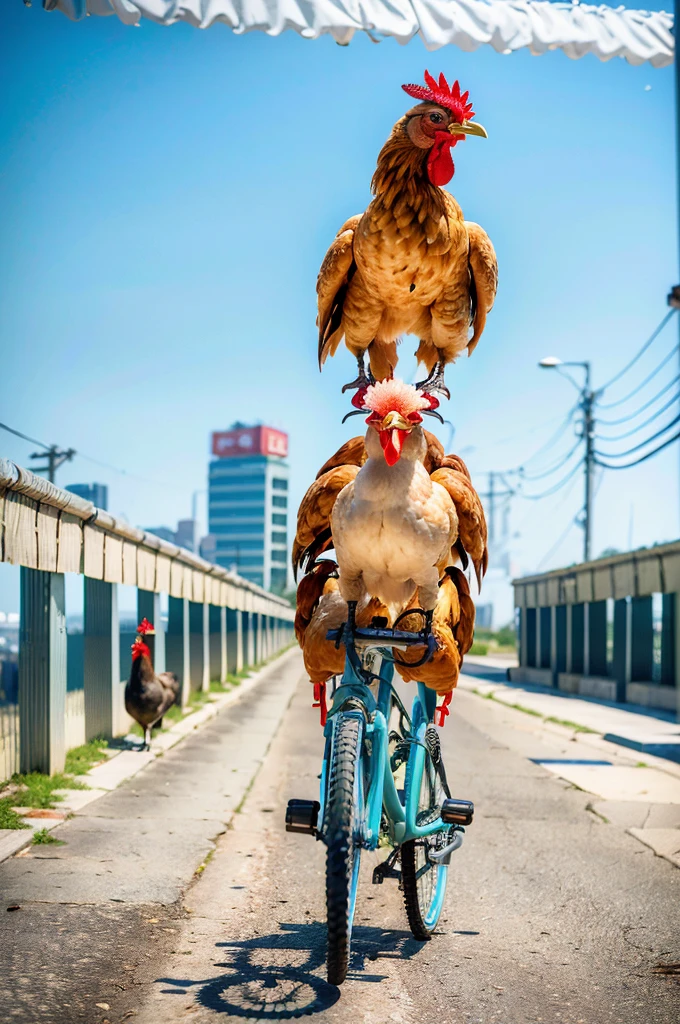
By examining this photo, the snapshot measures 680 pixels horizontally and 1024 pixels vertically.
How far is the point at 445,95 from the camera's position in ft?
12.7

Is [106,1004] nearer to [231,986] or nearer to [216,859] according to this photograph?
[231,986]

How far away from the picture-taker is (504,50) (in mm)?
5242

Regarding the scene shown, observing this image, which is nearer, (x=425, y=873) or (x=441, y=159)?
(x=441, y=159)

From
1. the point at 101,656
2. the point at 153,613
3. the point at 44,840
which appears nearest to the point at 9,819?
the point at 44,840

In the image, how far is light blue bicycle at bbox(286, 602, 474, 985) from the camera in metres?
3.83

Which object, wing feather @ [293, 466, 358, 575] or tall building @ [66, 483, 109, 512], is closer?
wing feather @ [293, 466, 358, 575]

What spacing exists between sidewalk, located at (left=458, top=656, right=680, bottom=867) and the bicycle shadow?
3.05m

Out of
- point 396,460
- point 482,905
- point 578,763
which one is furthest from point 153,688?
point 396,460

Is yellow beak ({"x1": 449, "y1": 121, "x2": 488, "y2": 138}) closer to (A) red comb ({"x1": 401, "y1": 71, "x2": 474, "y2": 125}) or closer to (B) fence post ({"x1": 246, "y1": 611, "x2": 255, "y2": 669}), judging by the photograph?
(A) red comb ({"x1": 401, "y1": 71, "x2": 474, "y2": 125})

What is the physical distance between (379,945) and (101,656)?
799 centimetres

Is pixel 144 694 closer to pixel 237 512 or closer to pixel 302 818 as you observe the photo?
pixel 302 818

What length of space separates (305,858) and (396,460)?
4.26 metres

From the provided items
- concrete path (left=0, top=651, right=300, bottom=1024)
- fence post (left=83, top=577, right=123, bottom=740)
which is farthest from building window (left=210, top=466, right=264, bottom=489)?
concrete path (left=0, top=651, right=300, bottom=1024)

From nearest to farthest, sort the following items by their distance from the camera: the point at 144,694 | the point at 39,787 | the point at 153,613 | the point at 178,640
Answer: the point at 39,787, the point at 144,694, the point at 153,613, the point at 178,640
